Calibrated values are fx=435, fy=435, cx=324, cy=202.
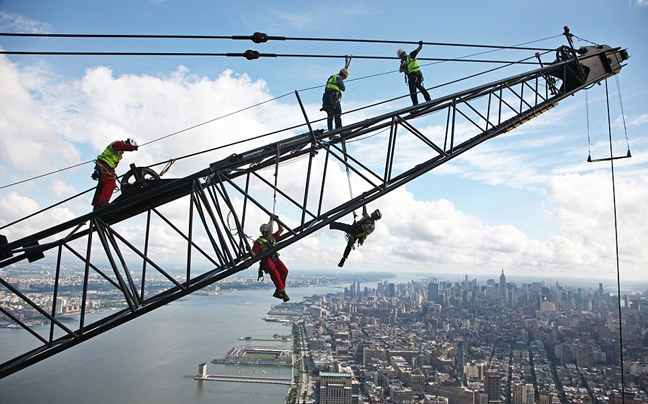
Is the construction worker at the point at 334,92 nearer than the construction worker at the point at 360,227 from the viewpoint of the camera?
No

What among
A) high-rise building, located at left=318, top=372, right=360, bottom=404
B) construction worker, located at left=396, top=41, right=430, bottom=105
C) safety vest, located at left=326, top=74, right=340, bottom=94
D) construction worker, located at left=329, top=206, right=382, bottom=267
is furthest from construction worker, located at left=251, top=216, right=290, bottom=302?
high-rise building, located at left=318, top=372, right=360, bottom=404

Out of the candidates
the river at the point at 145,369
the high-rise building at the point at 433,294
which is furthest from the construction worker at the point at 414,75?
A: the high-rise building at the point at 433,294

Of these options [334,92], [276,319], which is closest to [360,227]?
[334,92]

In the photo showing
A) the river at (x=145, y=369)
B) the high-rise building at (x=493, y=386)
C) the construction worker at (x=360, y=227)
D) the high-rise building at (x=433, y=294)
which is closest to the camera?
the construction worker at (x=360, y=227)

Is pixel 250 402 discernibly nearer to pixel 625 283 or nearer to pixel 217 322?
pixel 217 322

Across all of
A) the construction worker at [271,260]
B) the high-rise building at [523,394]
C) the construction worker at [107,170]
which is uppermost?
the construction worker at [107,170]

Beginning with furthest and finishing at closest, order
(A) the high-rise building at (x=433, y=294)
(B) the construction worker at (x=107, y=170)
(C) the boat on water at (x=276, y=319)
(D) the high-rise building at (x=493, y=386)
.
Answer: (A) the high-rise building at (x=433, y=294) → (C) the boat on water at (x=276, y=319) → (D) the high-rise building at (x=493, y=386) → (B) the construction worker at (x=107, y=170)

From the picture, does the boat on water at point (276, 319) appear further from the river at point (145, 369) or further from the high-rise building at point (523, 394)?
the high-rise building at point (523, 394)

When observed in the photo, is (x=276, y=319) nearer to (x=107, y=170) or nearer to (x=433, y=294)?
(x=433, y=294)
